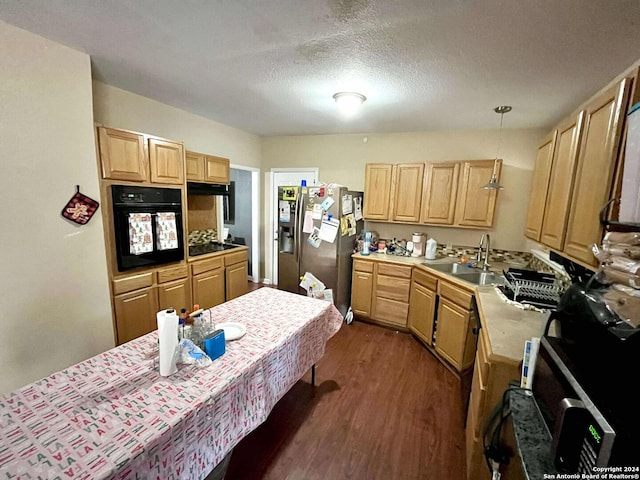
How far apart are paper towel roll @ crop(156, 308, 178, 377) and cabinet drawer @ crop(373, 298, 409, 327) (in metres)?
2.54

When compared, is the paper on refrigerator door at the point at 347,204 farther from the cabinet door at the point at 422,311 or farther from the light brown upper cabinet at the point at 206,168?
the light brown upper cabinet at the point at 206,168

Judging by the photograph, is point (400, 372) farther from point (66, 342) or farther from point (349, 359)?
point (66, 342)

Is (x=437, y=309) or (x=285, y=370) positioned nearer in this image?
(x=285, y=370)

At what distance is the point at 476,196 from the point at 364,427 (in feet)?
8.57

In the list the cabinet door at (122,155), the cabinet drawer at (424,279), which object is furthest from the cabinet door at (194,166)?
the cabinet drawer at (424,279)

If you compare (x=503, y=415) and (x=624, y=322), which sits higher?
(x=624, y=322)

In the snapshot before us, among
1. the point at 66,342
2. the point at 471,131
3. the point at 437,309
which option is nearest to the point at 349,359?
the point at 437,309

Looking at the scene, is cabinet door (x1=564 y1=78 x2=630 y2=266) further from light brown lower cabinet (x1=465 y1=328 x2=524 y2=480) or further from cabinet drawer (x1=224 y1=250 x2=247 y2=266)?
cabinet drawer (x1=224 y1=250 x2=247 y2=266)

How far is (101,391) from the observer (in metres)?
1.07

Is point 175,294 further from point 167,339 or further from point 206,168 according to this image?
point 167,339

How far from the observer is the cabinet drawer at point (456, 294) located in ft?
7.47

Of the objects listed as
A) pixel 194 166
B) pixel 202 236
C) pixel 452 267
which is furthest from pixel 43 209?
pixel 452 267

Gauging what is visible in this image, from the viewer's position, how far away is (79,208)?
1.93m

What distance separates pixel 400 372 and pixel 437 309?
75 centimetres
